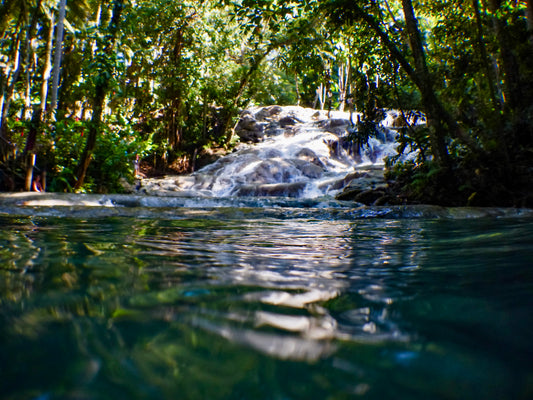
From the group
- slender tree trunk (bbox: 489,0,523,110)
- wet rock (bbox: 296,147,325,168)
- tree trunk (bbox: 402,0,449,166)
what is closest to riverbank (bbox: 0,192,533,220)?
tree trunk (bbox: 402,0,449,166)

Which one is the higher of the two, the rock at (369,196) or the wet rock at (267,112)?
the wet rock at (267,112)

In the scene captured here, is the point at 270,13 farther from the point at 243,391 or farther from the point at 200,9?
the point at 200,9

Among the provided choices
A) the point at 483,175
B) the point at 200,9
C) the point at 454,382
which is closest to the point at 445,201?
the point at 483,175

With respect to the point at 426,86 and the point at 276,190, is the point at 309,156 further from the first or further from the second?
the point at 426,86

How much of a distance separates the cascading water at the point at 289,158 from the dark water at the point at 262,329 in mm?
9641

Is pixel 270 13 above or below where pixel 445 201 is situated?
above

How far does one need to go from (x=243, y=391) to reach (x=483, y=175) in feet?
22.8

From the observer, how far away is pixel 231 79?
1816 cm

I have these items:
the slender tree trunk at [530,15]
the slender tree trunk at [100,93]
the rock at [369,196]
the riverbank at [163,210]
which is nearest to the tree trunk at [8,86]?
the slender tree trunk at [100,93]

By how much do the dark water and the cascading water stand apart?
9.64 meters

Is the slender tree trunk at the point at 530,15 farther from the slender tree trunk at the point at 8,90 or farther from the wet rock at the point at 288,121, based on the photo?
the wet rock at the point at 288,121

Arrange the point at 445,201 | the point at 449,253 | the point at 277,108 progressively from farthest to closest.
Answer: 1. the point at 277,108
2. the point at 445,201
3. the point at 449,253

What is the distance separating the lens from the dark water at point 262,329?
50 centimetres

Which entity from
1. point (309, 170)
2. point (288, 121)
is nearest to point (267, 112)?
point (288, 121)
